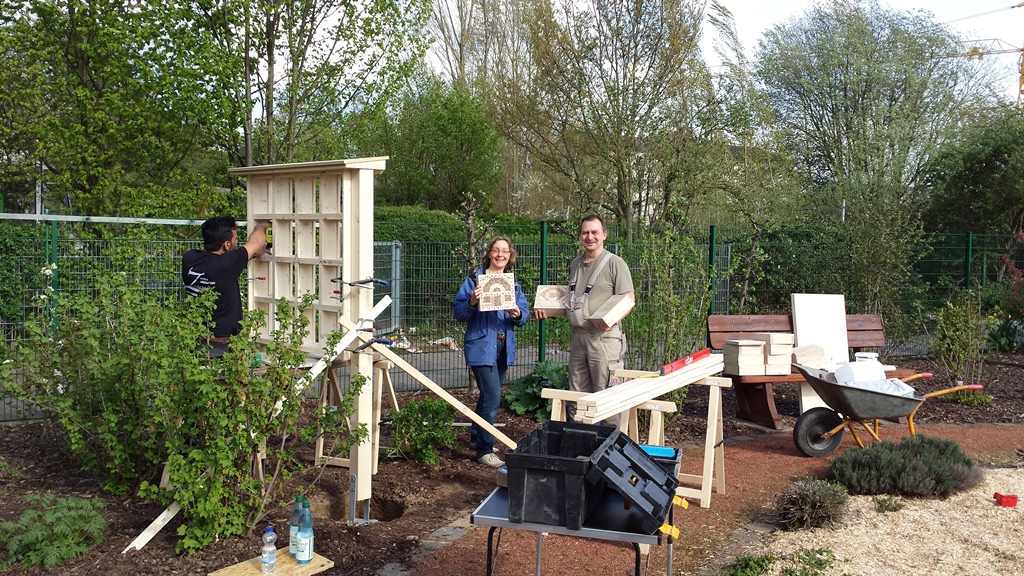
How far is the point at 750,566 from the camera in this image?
173 inches

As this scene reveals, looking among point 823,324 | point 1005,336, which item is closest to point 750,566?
point 823,324

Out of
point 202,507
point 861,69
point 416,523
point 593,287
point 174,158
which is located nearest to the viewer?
point 202,507

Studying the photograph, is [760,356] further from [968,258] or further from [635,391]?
[968,258]

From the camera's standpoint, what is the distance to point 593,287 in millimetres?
6016

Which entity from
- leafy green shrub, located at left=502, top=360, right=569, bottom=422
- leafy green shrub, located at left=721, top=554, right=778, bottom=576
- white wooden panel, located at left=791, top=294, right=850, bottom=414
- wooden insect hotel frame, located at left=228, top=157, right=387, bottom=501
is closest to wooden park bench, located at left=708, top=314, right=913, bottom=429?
white wooden panel, located at left=791, top=294, right=850, bottom=414

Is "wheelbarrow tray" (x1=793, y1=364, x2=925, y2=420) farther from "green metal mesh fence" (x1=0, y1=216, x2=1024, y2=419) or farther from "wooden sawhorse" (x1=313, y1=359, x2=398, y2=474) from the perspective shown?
"wooden sawhorse" (x1=313, y1=359, x2=398, y2=474)

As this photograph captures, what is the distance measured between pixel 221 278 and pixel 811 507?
162 inches

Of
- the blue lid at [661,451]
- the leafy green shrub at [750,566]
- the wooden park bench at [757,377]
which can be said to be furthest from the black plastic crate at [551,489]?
the wooden park bench at [757,377]

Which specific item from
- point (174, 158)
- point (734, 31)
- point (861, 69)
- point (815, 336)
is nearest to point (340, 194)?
point (815, 336)

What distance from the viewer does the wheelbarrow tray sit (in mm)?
6457

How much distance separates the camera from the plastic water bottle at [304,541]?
4.22 metres

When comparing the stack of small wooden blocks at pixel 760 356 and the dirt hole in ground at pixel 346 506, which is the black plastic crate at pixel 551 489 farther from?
the stack of small wooden blocks at pixel 760 356

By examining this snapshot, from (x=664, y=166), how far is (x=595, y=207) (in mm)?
1819

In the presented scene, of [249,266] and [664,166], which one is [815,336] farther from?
[664,166]
